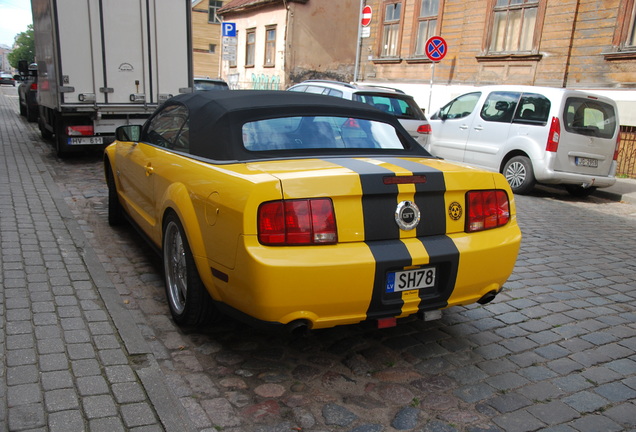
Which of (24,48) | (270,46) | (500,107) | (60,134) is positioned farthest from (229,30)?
(24,48)

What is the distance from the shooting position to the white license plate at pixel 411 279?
9.81 ft

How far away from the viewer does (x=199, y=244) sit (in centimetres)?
325

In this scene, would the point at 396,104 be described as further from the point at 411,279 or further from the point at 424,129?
the point at 411,279

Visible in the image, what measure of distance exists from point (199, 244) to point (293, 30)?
2672cm

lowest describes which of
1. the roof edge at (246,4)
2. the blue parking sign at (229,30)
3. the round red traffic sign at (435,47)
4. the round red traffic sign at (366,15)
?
the round red traffic sign at (435,47)

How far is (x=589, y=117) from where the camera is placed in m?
9.52

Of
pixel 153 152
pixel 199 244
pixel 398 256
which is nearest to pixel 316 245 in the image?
pixel 398 256

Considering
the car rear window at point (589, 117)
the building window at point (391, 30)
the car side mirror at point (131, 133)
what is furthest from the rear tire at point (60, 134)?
the building window at point (391, 30)

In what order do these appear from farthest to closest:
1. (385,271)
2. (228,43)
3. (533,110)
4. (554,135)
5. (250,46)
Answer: (250,46), (228,43), (533,110), (554,135), (385,271)

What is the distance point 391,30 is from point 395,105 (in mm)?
11259

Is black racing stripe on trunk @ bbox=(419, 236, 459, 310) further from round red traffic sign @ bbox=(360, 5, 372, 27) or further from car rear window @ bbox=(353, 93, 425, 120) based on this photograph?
round red traffic sign @ bbox=(360, 5, 372, 27)

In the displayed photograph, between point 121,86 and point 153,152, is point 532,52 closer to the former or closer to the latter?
point 121,86

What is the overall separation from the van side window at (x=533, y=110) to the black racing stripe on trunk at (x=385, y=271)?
7.58 metres

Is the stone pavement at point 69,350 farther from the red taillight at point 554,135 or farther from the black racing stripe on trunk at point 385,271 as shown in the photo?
the red taillight at point 554,135
